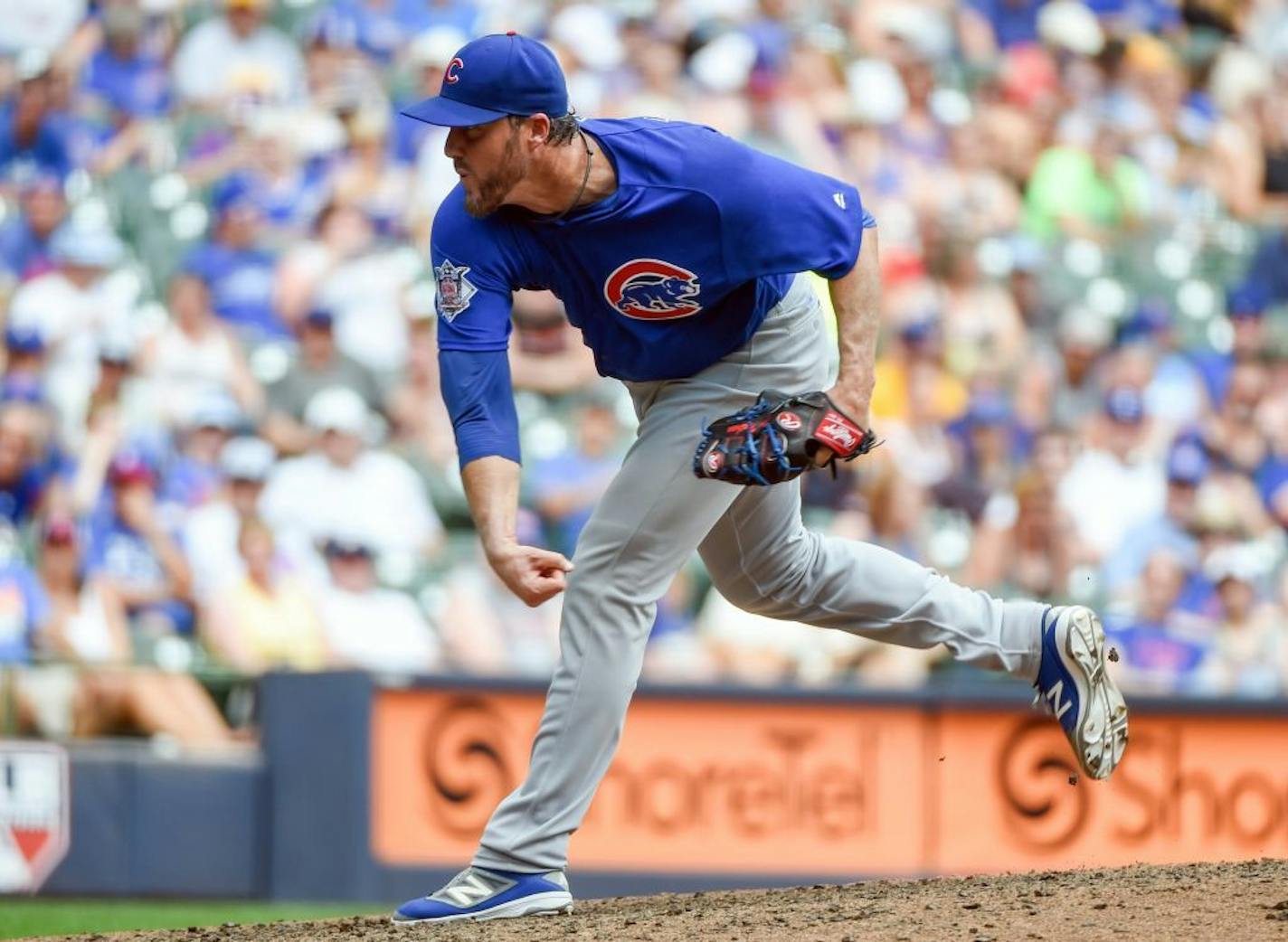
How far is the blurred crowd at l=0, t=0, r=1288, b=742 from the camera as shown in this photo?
896 cm

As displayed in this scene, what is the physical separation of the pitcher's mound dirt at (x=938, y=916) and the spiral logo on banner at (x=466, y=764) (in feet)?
9.77

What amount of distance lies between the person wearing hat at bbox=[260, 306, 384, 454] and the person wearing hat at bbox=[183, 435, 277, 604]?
0.88 ft

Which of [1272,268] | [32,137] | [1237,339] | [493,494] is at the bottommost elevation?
[493,494]

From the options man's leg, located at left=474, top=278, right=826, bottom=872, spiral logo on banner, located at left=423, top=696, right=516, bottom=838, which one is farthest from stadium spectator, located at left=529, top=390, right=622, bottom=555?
man's leg, located at left=474, top=278, right=826, bottom=872

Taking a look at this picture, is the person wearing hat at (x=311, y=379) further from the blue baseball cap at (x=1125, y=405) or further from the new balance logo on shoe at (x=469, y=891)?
the new balance logo on shoe at (x=469, y=891)

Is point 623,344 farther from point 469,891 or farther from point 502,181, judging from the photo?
point 469,891

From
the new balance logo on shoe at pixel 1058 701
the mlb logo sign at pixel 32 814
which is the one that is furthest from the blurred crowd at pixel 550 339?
the new balance logo on shoe at pixel 1058 701

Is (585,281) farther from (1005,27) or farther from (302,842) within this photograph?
(1005,27)

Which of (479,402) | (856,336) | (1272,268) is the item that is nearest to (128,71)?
(1272,268)

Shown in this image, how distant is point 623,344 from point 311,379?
5215mm

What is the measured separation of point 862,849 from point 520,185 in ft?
15.0

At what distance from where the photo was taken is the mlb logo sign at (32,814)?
802 cm

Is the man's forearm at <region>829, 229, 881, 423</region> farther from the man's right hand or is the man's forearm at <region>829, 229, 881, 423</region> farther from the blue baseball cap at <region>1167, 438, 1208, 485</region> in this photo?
the blue baseball cap at <region>1167, 438, 1208, 485</region>

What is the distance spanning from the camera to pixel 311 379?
32.5 feet
